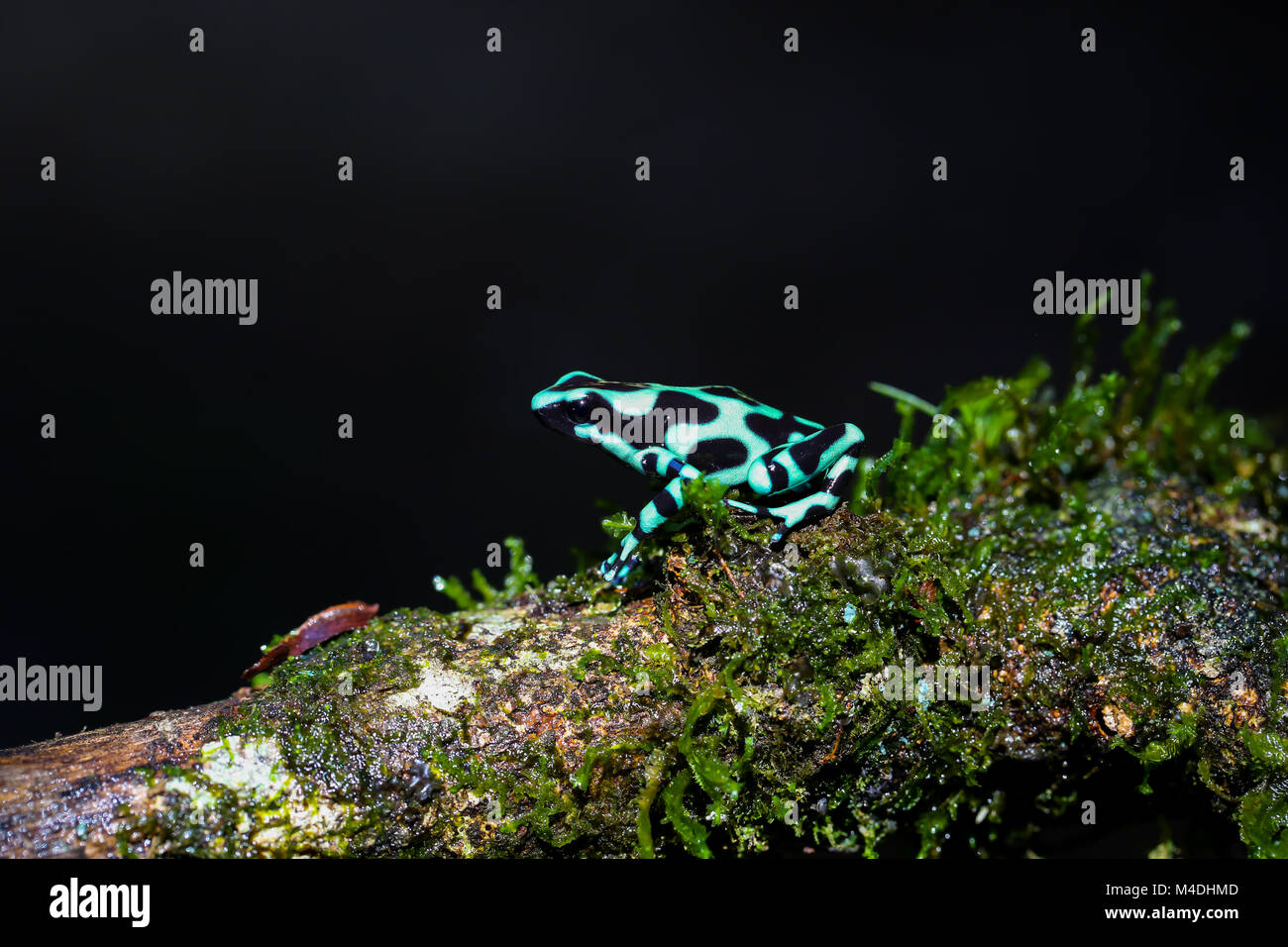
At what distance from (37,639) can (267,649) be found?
4.26 meters

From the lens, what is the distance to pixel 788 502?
312 centimetres

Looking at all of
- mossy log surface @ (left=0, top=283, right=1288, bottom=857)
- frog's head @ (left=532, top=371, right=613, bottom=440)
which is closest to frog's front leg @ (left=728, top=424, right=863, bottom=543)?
mossy log surface @ (left=0, top=283, right=1288, bottom=857)

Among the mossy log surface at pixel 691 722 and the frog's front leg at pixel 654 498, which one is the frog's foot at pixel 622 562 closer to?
the frog's front leg at pixel 654 498

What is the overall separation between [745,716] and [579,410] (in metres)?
1.51

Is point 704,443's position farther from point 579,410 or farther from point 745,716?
point 745,716

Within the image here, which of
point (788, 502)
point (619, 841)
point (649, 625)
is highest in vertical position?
point (788, 502)

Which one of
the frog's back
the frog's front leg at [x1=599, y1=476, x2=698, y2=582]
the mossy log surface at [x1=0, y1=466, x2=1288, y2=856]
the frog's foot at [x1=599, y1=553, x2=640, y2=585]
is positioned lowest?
the mossy log surface at [x1=0, y1=466, x2=1288, y2=856]

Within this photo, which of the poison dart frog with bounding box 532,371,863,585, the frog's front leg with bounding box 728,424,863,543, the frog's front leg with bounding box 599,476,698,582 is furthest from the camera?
the frog's front leg with bounding box 728,424,863,543

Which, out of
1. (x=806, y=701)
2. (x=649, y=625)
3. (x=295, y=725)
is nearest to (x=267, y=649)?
(x=295, y=725)

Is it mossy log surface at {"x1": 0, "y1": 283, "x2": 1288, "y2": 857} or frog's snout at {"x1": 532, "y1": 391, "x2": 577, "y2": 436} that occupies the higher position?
frog's snout at {"x1": 532, "y1": 391, "x2": 577, "y2": 436}

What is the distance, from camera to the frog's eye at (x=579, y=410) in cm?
333

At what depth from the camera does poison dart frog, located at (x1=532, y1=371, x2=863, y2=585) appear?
2857 millimetres

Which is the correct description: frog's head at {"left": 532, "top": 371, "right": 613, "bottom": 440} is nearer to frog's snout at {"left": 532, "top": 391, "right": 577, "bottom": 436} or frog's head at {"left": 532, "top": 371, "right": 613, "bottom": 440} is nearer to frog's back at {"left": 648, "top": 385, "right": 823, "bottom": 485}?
frog's snout at {"left": 532, "top": 391, "right": 577, "bottom": 436}
